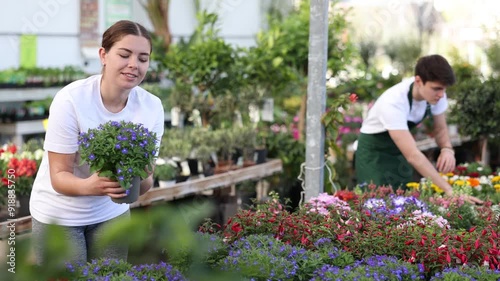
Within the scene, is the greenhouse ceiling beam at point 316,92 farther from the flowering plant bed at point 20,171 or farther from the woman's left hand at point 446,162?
the flowering plant bed at point 20,171

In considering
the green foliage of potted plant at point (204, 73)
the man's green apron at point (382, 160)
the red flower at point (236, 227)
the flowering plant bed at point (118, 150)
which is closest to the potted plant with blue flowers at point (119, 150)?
the flowering plant bed at point (118, 150)

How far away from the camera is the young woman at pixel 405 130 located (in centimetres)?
332

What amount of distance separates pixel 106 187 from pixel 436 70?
6.48ft

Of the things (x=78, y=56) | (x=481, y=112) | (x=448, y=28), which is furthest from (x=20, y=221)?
(x=448, y=28)

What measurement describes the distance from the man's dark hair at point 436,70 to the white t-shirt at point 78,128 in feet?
5.42

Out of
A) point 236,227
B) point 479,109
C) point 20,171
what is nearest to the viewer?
point 236,227

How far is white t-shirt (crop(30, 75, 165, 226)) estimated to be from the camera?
75.5 inches

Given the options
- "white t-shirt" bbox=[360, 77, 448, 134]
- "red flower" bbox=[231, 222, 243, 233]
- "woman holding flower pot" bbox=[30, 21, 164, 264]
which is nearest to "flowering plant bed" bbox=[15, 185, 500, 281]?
"red flower" bbox=[231, 222, 243, 233]

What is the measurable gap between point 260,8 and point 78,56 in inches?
143

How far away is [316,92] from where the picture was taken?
9.58 ft

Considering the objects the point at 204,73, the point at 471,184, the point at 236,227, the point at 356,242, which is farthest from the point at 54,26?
the point at 356,242

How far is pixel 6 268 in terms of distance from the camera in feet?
2.72

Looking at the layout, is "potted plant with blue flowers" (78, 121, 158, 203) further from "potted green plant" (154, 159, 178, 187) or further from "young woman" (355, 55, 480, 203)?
"potted green plant" (154, 159, 178, 187)

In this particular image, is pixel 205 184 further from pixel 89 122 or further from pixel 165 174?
pixel 89 122
